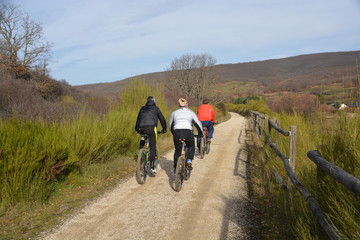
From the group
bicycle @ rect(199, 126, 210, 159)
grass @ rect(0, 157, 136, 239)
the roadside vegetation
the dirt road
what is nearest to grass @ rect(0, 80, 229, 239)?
grass @ rect(0, 157, 136, 239)

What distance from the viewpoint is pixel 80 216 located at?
4.62 m

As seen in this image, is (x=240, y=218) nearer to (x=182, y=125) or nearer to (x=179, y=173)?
(x=179, y=173)

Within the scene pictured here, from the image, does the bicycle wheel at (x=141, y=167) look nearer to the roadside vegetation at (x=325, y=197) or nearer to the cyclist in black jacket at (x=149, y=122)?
the cyclist in black jacket at (x=149, y=122)

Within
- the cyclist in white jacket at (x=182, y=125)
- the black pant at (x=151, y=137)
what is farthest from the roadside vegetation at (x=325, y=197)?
the black pant at (x=151, y=137)

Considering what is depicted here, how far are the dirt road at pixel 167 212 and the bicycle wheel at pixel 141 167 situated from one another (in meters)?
0.18

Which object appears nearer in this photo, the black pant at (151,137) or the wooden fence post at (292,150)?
the wooden fence post at (292,150)

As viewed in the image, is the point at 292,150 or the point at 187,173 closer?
the point at 292,150

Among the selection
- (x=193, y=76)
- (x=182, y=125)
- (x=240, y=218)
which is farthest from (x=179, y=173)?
(x=193, y=76)

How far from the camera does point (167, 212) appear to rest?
186 inches

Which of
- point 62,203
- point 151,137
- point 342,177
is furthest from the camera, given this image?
point 151,137

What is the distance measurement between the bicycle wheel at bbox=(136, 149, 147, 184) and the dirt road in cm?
18

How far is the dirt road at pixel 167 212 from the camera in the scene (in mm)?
3957

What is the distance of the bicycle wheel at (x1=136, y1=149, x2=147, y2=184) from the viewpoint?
6.16m

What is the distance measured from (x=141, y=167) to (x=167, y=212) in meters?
1.81
